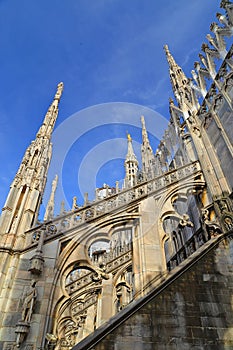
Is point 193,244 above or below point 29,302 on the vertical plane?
Result: above

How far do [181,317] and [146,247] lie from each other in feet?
Answer: 9.87

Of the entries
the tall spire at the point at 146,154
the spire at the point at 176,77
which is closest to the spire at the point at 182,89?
the spire at the point at 176,77

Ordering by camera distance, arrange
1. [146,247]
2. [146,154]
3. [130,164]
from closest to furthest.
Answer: [146,247], [146,154], [130,164]

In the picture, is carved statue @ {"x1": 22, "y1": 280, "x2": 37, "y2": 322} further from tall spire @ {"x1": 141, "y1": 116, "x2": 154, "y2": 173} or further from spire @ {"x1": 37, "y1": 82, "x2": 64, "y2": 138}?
tall spire @ {"x1": 141, "y1": 116, "x2": 154, "y2": 173}

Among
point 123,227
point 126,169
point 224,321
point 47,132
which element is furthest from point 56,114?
point 126,169

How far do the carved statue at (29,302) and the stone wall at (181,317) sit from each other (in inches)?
84.0

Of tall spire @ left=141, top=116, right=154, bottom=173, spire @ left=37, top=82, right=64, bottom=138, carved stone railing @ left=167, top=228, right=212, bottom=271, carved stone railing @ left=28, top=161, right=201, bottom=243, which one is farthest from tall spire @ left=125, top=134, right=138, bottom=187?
carved stone railing @ left=167, top=228, right=212, bottom=271

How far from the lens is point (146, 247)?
7.88m

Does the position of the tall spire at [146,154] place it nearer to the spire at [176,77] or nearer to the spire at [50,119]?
the spire at [176,77]

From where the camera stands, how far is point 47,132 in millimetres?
11750

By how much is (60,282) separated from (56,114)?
9.58m

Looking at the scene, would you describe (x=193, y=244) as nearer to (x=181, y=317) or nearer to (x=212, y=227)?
(x=212, y=227)

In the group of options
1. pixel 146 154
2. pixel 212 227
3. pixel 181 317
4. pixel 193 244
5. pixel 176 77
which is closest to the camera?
pixel 181 317

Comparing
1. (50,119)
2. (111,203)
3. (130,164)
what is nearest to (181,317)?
(111,203)
